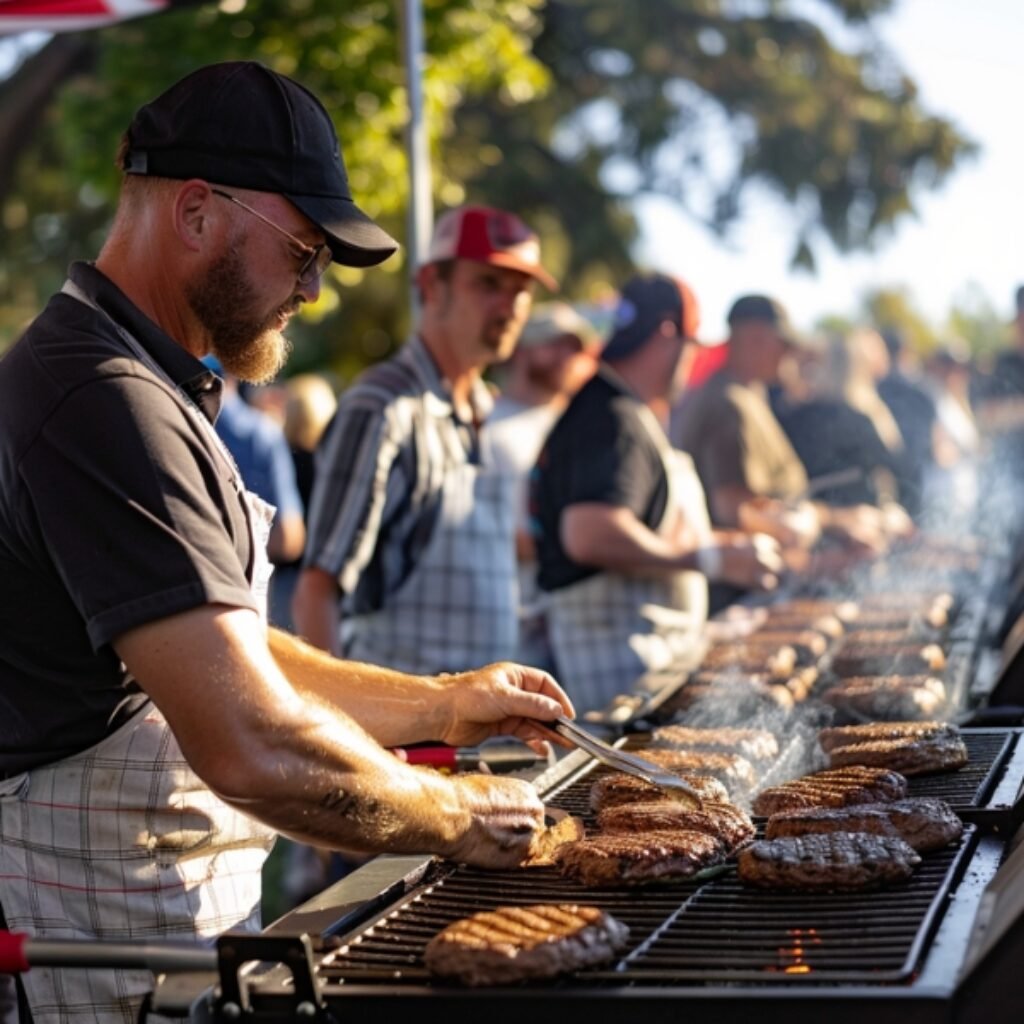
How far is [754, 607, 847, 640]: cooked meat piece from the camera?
609cm

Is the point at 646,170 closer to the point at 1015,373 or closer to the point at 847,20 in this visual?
the point at 847,20

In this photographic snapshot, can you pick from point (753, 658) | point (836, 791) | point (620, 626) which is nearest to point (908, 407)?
point (620, 626)

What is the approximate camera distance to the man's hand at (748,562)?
6090 mm

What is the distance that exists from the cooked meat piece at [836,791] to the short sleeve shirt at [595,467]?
2326mm

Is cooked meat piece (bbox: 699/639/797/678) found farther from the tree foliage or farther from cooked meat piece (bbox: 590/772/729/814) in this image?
the tree foliage

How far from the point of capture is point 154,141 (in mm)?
2742

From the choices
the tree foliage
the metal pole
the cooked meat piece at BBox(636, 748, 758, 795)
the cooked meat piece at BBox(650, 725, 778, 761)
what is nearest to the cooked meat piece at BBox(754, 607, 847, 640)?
the cooked meat piece at BBox(650, 725, 778, 761)

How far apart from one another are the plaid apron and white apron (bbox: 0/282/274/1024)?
2.39 meters

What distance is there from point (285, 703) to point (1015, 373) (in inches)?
484

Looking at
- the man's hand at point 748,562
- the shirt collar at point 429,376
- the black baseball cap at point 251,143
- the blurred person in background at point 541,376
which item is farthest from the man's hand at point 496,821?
the blurred person in background at point 541,376

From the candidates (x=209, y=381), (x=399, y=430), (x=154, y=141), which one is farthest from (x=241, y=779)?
(x=399, y=430)

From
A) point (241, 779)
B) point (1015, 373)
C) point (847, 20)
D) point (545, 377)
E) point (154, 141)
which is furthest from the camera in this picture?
point (847, 20)

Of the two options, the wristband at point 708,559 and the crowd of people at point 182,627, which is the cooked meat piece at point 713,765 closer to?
the crowd of people at point 182,627

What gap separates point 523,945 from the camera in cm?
242
